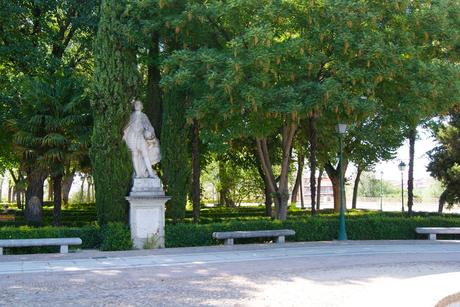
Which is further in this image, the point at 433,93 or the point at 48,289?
the point at 433,93

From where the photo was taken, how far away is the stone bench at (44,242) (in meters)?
13.0

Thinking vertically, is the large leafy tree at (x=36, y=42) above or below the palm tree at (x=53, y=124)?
above

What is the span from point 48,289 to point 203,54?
8061mm

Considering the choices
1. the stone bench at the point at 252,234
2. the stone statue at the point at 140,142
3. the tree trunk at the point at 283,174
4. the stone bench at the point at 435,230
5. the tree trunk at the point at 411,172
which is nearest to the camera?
the stone bench at the point at 252,234

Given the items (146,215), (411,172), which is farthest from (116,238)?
(411,172)

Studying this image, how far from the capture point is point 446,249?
1455 cm

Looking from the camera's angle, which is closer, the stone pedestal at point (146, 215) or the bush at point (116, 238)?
the bush at point (116, 238)

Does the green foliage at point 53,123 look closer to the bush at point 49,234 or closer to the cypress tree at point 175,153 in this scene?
the cypress tree at point 175,153

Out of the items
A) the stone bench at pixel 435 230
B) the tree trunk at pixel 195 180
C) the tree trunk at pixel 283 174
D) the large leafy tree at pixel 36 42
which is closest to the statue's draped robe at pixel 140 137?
the tree trunk at pixel 195 180

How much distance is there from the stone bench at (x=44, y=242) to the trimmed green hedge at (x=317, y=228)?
105 inches

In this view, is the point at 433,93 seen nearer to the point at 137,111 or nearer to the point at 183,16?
the point at 183,16

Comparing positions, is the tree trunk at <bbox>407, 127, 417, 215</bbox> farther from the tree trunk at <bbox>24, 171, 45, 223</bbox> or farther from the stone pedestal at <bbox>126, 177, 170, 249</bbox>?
the tree trunk at <bbox>24, 171, 45, 223</bbox>

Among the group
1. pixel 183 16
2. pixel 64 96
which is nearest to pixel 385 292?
pixel 183 16

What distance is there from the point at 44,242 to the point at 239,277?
5973 millimetres
